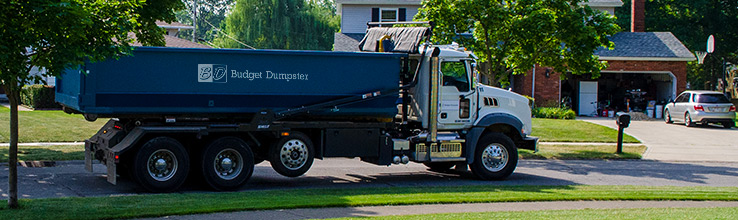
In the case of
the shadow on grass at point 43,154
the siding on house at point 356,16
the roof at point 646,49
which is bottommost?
the shadow on grass at point 43,154

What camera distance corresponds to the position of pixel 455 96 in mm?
14742

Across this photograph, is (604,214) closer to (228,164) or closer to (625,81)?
(228,164)

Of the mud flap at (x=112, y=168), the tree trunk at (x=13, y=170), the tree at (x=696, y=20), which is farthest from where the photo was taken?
the tree at (x=696, y=20)

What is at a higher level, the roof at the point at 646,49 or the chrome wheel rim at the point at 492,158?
the roof at the point at 646,49

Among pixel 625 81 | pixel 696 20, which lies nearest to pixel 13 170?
pixel 625 81

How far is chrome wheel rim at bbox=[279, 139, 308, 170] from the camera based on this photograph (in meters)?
13.2

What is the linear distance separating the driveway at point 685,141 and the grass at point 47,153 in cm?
1427

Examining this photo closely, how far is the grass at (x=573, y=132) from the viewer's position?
25047 millimetres

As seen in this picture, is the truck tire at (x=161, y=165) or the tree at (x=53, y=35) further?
the truck tire at (x=161, y=165)

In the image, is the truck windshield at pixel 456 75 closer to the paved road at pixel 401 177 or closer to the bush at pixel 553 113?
the paved road at pixel 401 177

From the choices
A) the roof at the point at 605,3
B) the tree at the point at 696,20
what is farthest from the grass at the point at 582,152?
the tree at the point at 696,20

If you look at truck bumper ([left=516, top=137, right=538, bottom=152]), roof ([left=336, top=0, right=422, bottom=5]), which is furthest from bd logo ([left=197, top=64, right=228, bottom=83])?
roof ([left=336, top=0, right=422, bottom=5])

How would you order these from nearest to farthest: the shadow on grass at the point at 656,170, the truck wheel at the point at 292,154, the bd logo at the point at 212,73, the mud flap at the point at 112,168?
1. the mud flap at the point at 112,168
2. the bd logo at the point at 212,73
3. the truck wheel at the point at 292,154
4. the shadow on grass at the point at 656,170

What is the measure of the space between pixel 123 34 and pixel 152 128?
3.19 metres
